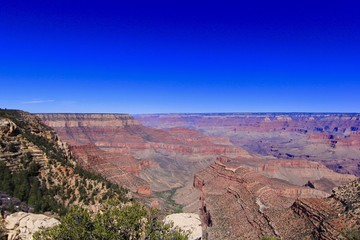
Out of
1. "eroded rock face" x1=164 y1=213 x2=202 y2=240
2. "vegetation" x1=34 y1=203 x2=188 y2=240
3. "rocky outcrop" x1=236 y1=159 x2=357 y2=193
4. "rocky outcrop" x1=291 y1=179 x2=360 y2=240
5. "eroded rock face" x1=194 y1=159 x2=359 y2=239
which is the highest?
"vegetation" x1=34 y1=203 x2=188 y2=240

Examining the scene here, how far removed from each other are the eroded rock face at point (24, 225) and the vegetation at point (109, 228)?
198 cm

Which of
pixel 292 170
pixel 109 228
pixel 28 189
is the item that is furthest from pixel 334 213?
pixel 292 170

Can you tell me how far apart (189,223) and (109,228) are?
5789 mm

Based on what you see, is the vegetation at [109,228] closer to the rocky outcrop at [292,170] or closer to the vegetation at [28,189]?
the vegetation at [28,189]

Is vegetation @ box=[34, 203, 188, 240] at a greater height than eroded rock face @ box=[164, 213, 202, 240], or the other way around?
vegetation @ box=[34, 203, 188, 240]

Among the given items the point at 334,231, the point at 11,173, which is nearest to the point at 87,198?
the point at 11,173

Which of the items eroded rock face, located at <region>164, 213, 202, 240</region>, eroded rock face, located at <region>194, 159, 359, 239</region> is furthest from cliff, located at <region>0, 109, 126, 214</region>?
eroded rock face, located at <region>194, 159, 359, 239</region>

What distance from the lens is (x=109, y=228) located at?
20062mm

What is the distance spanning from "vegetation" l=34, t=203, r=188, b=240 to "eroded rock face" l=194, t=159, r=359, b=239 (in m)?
24.1

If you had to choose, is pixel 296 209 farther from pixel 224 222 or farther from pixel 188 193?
pixel 188 193

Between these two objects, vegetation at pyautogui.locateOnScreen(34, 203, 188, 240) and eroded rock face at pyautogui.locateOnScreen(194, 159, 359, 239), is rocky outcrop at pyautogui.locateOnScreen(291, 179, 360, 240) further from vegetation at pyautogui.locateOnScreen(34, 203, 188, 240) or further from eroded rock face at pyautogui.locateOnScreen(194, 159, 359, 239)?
vegetation at pyautogui.locateOnScreen(34, 203, 188, 240)

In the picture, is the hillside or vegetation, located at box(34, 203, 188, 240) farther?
the hillside

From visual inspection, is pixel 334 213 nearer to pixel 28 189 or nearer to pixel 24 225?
pixel 24 225

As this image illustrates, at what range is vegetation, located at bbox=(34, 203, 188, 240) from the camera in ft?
61.2
